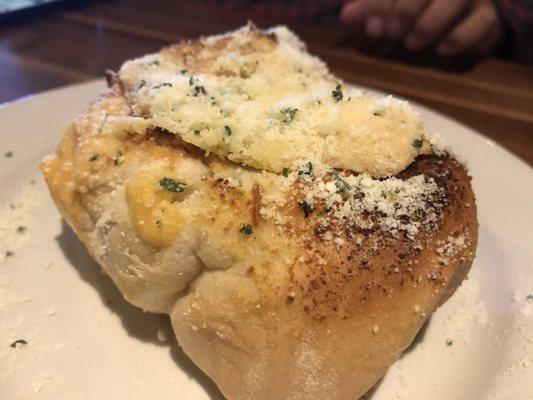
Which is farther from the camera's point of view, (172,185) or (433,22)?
(433,22)

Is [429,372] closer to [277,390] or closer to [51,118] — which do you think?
[277,390]

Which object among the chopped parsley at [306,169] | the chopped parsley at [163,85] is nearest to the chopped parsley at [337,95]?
the chopped parsley at [306,169]

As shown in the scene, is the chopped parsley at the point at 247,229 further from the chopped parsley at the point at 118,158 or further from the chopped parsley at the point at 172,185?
the chopped parsley at the point at 118,158

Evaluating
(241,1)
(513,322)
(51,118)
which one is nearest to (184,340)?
(513,322)

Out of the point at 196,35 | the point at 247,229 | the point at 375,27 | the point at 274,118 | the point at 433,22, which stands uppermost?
the point at 274,118

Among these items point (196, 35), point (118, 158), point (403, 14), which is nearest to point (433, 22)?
point (403, 14)

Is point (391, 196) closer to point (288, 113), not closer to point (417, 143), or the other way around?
point (417, 143)
